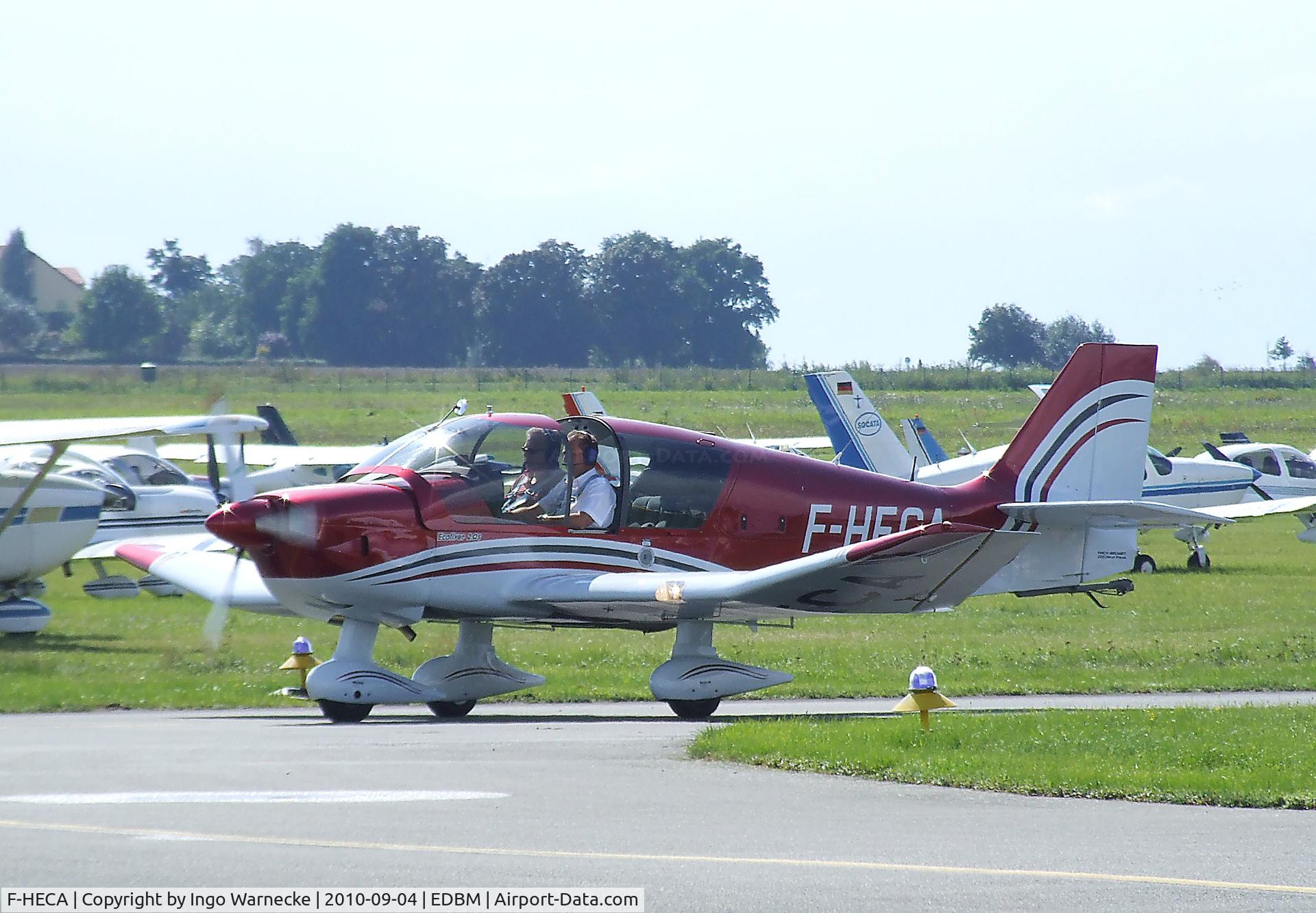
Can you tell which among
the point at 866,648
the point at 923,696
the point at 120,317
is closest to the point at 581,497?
the point at 923,696

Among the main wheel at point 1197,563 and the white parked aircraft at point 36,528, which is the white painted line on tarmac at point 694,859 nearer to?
the white parked aircraft at point 36,528

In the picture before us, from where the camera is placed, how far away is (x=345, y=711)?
1334 cm

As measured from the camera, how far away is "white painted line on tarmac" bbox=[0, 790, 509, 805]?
26.9ft

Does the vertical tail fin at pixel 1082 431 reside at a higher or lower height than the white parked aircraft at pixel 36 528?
higher

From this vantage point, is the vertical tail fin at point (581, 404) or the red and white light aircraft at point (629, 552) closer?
the red and white light aircraft at point (629, 552)

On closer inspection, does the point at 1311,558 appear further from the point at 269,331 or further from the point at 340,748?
the point at 269,331

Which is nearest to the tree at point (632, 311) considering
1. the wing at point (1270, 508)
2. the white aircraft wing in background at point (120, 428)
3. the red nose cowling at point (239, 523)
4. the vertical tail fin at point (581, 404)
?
the wing at point (1270, 508)

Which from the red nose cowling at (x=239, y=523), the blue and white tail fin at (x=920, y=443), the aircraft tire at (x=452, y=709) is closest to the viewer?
the red nose cowling at (x=239, y=523)

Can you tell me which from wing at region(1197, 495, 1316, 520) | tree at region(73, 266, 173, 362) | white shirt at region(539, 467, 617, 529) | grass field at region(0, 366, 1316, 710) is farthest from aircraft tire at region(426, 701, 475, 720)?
tree at region(73, 266, 173, 362)

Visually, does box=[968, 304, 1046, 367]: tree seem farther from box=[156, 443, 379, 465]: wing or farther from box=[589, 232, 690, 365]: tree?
box=[156, 443, 379, 465]: wing

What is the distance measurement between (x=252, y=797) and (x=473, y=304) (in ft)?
338

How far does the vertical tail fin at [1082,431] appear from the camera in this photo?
52.7ft

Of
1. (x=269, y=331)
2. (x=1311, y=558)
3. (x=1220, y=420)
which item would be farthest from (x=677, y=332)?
(x=1311, y=558)

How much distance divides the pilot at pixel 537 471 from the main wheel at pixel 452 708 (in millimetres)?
1872
